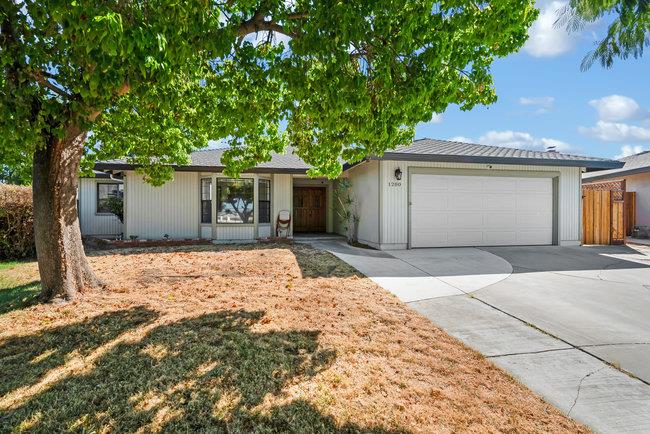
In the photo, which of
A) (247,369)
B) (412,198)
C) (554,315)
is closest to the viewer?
(247,369)

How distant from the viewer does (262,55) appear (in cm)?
480

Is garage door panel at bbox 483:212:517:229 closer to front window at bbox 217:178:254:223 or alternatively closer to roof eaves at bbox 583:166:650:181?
roof eaves at bbox 583:166:650:181

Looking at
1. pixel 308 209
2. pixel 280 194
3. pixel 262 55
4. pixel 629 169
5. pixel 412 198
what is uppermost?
pixel 262 55

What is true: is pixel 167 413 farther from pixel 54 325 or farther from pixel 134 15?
pixel 134 15

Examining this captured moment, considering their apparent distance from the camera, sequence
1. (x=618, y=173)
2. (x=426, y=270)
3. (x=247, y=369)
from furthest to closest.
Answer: (x=618, y=173), (x=426, y=270), (x=247, y=369)

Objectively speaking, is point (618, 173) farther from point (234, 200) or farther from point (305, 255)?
point (234, 200)

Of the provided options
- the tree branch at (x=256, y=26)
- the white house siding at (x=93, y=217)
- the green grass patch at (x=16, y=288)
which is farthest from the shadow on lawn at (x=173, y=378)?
the white house siding at (x=93, y=217)

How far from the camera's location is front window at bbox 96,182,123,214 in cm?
1527

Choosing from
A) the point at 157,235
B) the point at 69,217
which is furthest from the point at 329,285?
the point at 157,235

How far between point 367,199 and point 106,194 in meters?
12.0

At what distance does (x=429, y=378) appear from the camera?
3014 mm

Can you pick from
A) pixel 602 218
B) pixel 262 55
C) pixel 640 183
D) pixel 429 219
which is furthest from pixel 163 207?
pixel 640 183

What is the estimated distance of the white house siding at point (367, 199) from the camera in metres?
10.4

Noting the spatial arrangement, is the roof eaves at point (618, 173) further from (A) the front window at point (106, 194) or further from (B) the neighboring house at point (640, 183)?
(A) the front window at point (106, 194)
